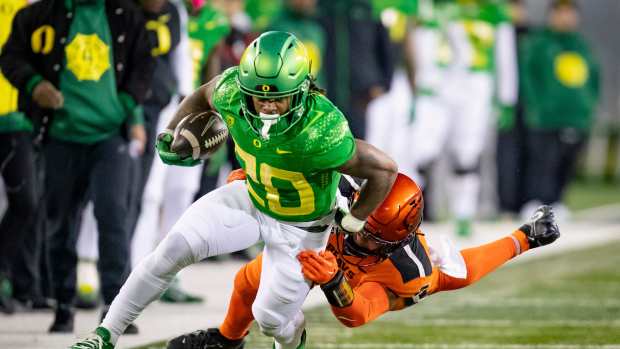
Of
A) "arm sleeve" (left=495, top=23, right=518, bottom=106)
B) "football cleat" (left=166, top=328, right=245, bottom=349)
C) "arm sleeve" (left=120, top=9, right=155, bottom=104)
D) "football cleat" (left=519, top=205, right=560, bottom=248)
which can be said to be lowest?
"arm sleeve" (left=495, top=23, right=518, bottom=106)

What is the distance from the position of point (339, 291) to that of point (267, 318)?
0.34 meters

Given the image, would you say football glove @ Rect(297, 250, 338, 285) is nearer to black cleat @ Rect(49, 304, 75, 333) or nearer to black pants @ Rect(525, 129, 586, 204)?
black cleat @ Rect(49, 304, 75, 333)

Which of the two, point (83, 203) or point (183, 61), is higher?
point (183, 61)

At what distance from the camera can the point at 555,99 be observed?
1627 centimetres

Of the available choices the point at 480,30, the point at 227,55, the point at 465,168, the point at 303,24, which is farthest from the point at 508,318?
the point at 480,30

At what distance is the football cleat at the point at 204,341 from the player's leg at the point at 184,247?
0.44 meters

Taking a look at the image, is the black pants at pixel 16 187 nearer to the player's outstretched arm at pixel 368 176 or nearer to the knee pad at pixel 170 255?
the knee pad at pixel 170 255

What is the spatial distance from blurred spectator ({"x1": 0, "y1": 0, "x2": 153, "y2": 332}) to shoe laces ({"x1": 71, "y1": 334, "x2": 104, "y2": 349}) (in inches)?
56.7

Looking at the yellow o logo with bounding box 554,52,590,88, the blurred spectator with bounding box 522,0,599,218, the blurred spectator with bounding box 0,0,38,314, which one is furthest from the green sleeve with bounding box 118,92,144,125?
the yellow o logo with bounding box 554,52,590,88

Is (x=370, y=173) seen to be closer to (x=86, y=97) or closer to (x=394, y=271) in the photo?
(x=394, y=271)

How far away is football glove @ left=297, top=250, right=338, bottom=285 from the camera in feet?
19.7

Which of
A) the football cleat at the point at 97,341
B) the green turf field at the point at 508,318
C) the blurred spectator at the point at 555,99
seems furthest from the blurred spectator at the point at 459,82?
the football cleat at the point at 97,341

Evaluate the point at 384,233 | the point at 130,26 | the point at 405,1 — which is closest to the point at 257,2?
the point at 405,1

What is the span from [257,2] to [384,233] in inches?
343
